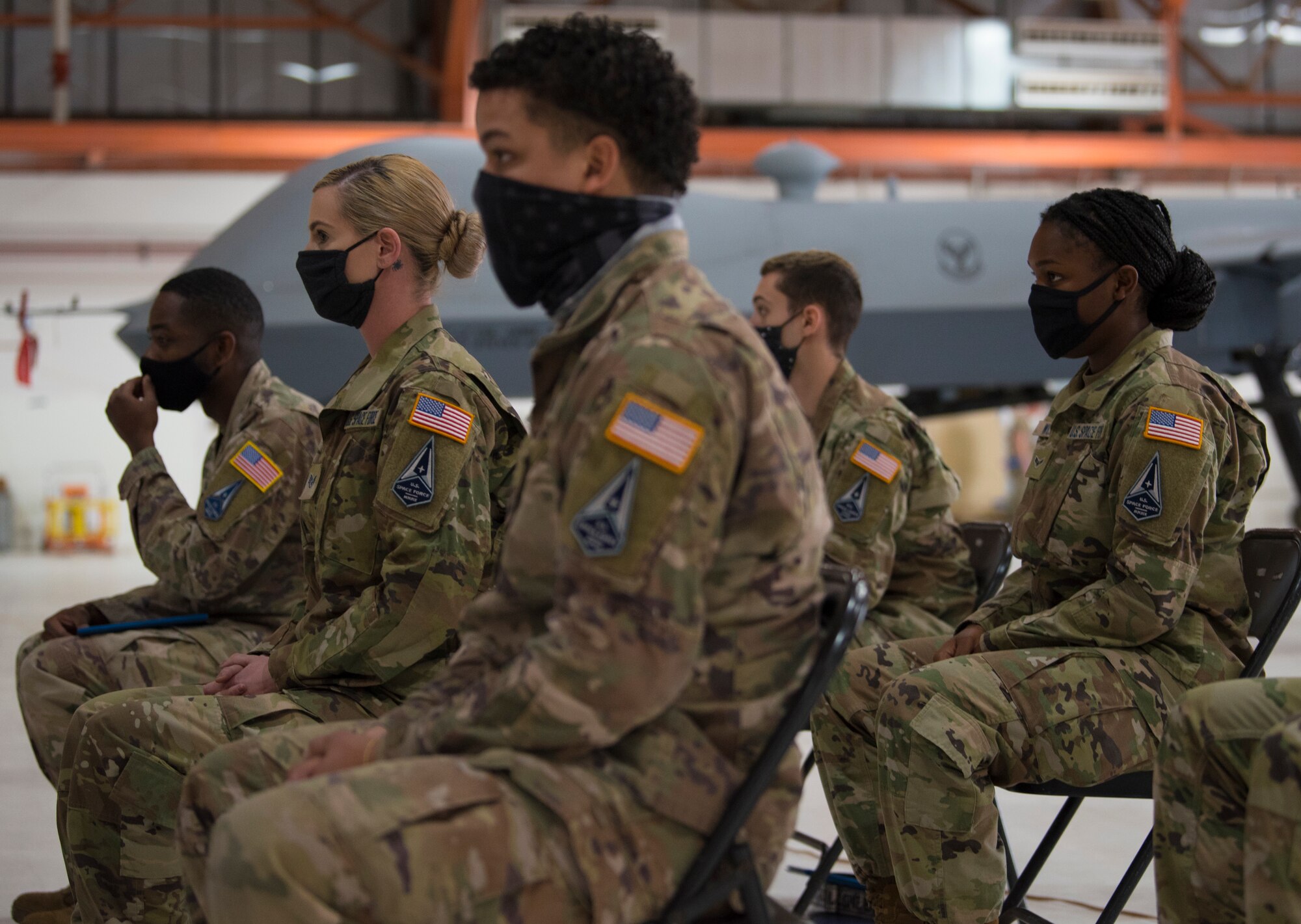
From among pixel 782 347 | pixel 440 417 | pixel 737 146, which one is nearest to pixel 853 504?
pixel 782 347

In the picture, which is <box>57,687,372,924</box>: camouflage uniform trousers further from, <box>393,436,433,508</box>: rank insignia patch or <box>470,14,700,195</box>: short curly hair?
<box>470,14,700,195</box>: short curly hair

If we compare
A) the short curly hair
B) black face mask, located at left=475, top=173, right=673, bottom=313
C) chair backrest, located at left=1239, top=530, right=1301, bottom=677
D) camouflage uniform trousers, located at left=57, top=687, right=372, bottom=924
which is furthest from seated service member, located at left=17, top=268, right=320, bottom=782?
chair backrest, located at left=1239, top=530, right=1301, bottom=677

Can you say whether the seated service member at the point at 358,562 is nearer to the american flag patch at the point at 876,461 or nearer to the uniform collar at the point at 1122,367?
the american flag patch at the point at 876,461

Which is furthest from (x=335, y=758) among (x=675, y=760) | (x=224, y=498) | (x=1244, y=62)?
(x=1244, y=62)

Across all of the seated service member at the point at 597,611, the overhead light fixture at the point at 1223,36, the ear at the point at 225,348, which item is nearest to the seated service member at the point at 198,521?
the ear at the point at 225,348

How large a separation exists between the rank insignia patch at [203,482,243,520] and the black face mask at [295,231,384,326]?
47 cm

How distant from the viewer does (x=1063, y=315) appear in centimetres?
226

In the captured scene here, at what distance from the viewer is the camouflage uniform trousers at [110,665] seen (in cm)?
254

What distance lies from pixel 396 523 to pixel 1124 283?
138 centimetres

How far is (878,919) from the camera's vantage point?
2270 millimetres

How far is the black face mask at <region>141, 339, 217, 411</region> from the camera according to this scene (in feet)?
9.15

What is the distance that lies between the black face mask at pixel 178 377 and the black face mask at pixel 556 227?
5.11 feet

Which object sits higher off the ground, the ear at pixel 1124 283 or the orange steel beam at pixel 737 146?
the orange steel beam at pixel 737 146

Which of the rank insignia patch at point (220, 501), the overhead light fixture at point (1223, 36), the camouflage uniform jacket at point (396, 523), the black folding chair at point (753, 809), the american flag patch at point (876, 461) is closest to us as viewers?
the black folding chair at point (753, 809)
